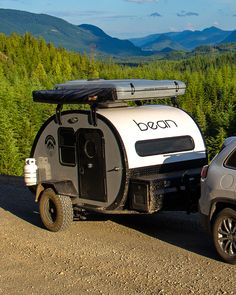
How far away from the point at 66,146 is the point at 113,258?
8.96ft

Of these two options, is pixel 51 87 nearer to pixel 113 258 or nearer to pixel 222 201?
pixel 113 258

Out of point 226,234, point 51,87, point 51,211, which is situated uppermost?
point 51,87

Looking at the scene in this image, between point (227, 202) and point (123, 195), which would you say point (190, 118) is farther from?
point (227, 202)

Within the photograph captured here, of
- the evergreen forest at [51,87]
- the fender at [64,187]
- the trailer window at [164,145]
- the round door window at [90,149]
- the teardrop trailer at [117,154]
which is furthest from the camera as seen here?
the evergreen forest at [51,87]

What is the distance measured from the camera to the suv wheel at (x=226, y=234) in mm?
7254

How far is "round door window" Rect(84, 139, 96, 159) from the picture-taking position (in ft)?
30.6

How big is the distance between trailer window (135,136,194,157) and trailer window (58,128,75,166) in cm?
143

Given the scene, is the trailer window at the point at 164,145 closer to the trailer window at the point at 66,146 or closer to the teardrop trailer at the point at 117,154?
the teardrop trailer at the point at 117,154

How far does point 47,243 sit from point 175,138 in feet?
9.42

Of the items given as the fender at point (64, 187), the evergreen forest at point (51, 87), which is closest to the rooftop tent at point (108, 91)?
the fender at point (64, 187)

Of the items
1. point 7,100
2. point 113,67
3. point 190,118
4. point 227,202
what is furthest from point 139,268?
point 113,67

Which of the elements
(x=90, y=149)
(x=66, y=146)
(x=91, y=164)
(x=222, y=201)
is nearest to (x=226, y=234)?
(x=222, y=201)

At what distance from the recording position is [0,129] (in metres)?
40.3

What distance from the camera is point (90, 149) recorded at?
938 centimetres
